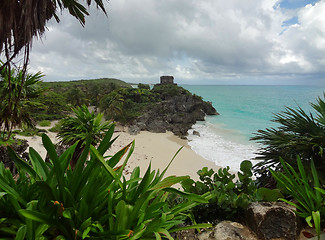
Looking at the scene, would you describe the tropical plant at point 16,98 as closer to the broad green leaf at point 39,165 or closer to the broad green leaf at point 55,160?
the broad green leaf at point 39,165

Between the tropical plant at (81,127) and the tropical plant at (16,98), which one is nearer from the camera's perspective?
the tropical plant at (16,98)

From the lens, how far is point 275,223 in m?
1.97

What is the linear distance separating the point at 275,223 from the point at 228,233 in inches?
22.7

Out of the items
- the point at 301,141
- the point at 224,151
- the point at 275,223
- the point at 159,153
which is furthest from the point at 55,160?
the point at 224,151

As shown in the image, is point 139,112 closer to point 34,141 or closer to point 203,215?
point 34,141

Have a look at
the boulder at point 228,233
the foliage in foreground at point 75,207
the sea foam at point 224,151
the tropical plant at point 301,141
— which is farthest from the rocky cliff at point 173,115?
the foliage in foreground at point 75,207

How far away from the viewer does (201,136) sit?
26.7 metres

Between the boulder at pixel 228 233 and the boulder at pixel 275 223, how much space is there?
0.12 meters

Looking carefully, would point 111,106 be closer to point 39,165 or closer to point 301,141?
point 301,141

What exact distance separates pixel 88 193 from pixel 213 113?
162 ft

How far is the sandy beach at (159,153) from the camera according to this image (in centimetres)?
1430

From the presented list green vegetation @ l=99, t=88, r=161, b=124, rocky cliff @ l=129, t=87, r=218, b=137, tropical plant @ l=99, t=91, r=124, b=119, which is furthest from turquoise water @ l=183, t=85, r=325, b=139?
tropical plant @ l=99, t=91, r=124, b=119

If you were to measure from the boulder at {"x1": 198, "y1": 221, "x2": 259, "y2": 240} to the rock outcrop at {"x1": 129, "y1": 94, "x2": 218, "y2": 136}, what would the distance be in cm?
2303

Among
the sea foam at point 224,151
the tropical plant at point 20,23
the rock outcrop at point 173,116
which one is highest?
the tropical plant at point 20,23
